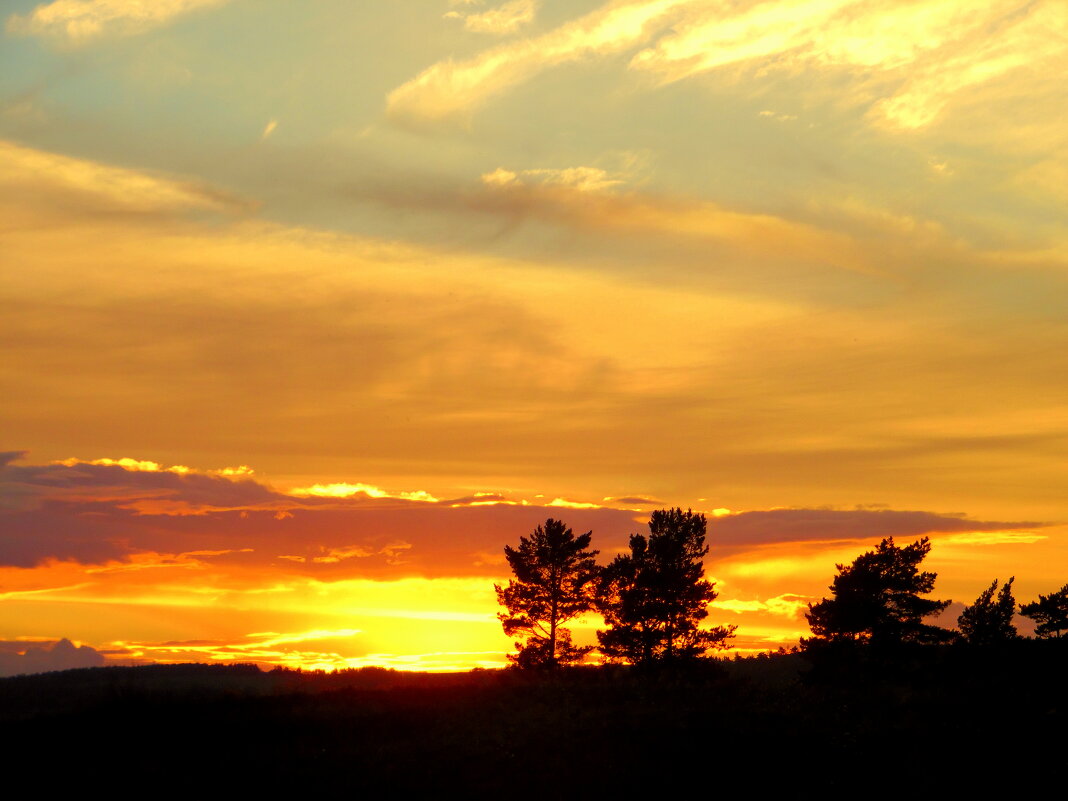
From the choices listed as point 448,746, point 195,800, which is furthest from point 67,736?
point 448,746

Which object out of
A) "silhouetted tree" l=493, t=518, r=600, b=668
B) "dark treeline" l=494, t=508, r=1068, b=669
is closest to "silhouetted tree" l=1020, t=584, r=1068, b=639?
"dark treeline" l=494, t=508, r=1068, b=669

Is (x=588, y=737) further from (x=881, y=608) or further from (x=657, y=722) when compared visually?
(x=881, y=608)

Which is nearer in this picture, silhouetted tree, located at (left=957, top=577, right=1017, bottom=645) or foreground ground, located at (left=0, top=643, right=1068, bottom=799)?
foreground ground, located at (left=0, top=643, right=1068, bottom=799)

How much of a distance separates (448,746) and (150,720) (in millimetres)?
11540

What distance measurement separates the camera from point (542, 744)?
33.4 m

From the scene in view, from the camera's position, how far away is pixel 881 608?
152ft

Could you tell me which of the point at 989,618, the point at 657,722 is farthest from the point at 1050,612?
the point at 657,722

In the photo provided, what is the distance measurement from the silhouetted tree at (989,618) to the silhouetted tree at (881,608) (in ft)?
38.2

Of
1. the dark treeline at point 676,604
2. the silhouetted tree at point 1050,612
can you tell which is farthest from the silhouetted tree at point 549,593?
the silhouetted tree at point 1050,612

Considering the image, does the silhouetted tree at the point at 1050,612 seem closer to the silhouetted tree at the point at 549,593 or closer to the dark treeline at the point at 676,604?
the dark treeline at the point at 676,604

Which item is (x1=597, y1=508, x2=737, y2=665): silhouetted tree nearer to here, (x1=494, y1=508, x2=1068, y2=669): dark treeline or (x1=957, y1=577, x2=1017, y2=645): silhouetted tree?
(x1=494, y1=508, x2=1068, y2=669): dark treeline

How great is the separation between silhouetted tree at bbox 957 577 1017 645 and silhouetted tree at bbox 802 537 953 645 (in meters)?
11.7

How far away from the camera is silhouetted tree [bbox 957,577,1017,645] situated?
5662 cm

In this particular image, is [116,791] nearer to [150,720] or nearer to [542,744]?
[150,720]
